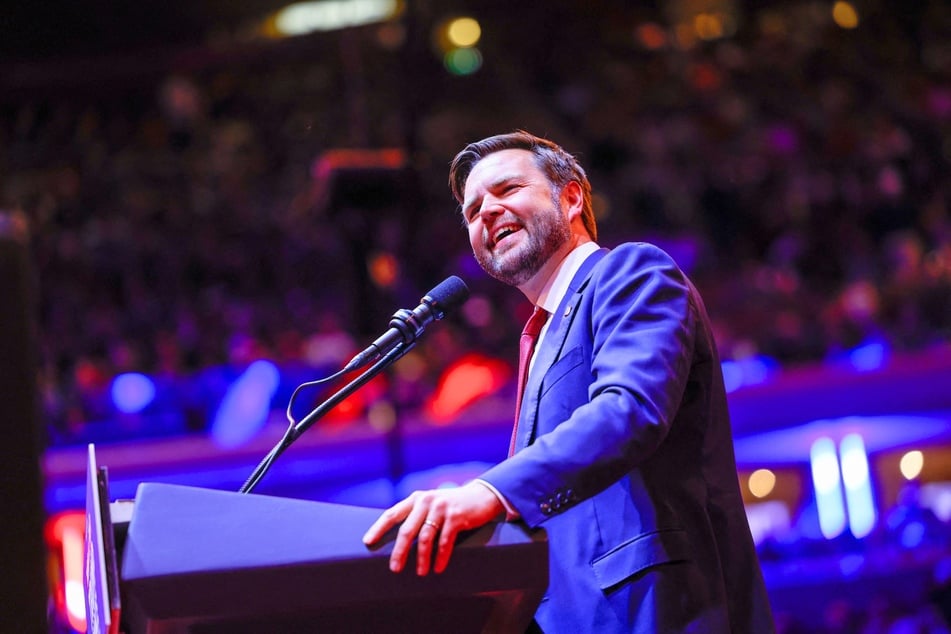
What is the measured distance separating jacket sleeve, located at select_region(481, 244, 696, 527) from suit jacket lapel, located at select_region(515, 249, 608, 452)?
0.5 inches

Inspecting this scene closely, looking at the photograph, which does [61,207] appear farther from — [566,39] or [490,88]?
[566,39]

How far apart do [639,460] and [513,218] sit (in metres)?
0.64

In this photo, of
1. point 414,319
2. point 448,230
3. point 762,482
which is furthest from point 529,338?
point 448,230

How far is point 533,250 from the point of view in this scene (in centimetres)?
188

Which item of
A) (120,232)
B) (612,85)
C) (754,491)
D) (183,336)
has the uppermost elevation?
(612,85)

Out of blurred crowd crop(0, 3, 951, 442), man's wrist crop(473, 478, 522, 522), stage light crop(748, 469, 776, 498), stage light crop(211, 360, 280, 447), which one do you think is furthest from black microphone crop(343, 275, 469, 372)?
stage light crop(748, 469, 776, 498)

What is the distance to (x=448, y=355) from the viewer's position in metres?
6.74

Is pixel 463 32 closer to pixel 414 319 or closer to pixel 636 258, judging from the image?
pixel 414 319

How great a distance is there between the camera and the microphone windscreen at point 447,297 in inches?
72.2

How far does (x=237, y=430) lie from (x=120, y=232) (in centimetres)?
250

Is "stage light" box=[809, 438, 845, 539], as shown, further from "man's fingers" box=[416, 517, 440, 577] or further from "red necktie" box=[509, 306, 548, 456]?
"man's fingers" box=[416, 517, 440, 577]

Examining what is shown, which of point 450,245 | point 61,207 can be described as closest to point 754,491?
point 450,245

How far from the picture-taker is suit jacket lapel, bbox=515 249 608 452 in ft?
5.57

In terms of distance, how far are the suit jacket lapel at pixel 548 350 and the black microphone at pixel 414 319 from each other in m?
0.17
